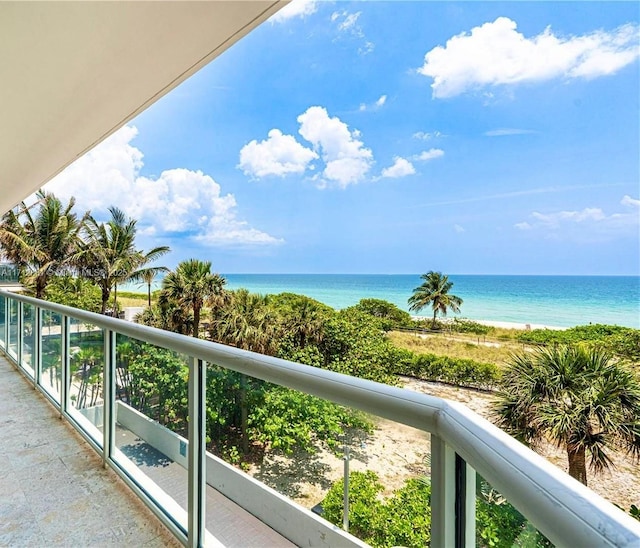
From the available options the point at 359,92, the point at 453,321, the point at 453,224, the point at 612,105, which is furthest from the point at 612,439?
the point at 359,92

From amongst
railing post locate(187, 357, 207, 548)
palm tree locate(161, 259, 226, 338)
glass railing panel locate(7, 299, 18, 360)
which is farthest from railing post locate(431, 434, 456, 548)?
palm tree locate(161, 259, 226, 338)

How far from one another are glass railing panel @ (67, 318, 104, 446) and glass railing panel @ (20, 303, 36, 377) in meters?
1.26

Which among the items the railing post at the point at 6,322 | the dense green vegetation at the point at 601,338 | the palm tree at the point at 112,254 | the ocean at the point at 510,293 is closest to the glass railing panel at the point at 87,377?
the railing post at the point at 6,322

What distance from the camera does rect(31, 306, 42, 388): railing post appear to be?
10.8 feet

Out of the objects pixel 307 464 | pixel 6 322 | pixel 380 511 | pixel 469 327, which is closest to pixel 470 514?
pixel 380 511

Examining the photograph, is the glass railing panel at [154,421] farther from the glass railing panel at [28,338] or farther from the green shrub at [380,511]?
the glass railing panel at [28,338]

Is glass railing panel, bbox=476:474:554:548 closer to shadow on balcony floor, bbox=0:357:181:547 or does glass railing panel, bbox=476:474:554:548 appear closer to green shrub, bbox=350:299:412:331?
shadow on balcony floor, bbox=0:357:181:547

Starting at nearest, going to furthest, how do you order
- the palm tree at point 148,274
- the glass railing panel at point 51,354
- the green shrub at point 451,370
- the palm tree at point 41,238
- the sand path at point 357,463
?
the sand path at point 357,463
the glass railing panel at point 51,354
the palm tree at point 41,238
the green shrub at point 451,370
the palm tree at point 148,274

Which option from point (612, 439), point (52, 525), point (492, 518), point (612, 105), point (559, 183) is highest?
point (612, 105)

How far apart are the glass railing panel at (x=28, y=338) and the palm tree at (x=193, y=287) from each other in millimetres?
12943

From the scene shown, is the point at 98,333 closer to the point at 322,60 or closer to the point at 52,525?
the point at 52,525

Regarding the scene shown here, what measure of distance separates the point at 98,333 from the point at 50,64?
1.45m

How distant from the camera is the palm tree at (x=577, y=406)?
7.17m

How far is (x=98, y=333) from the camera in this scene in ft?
7.27
